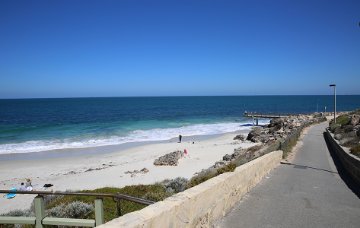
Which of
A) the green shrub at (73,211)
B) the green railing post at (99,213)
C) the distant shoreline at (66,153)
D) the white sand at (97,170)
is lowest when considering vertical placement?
the distant shoreline at (66,153)

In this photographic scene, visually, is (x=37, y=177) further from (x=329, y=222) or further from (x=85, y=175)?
(x=329, y=222)

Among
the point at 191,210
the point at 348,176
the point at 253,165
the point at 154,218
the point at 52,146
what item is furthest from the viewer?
the point at 52,146

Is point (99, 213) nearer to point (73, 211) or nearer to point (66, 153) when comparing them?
point (73, 211)

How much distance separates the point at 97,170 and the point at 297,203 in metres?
17.4

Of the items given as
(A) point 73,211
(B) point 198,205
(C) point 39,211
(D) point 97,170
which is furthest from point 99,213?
(D) point 97,170

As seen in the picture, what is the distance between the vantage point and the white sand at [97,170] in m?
18.5

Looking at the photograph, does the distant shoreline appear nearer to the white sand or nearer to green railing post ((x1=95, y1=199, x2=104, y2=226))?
the white sand

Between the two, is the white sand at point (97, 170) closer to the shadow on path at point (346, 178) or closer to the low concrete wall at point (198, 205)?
the shadow on path at point (346, 178)

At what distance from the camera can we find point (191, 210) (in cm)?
476

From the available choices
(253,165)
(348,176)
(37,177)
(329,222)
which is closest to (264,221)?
(329,222)

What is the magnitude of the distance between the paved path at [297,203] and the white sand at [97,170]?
9.86m

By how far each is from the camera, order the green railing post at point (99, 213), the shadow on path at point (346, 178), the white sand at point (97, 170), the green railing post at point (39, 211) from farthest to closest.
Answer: the white sand at point (97, 170) < the shadow on path at point (346, 178) < the green railing post at point (39, 211) < the green railing post at point (99, 213)

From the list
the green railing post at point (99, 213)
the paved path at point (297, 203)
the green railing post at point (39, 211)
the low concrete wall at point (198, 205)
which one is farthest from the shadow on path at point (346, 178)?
the green railing post at point (39, 211)

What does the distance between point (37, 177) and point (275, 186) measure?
17.3 metres
